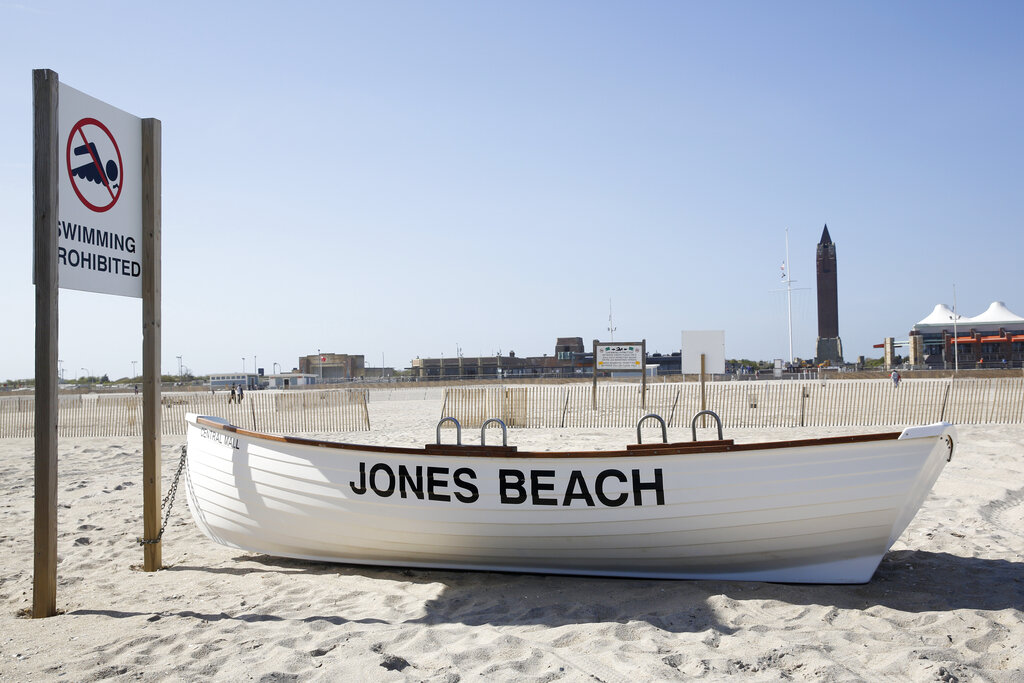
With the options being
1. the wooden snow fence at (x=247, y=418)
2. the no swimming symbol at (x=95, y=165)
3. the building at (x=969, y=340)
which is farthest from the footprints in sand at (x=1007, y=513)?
the building at (x=969, y=340)

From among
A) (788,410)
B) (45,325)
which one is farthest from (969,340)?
(45,325)

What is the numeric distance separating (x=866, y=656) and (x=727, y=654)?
2.31 feet

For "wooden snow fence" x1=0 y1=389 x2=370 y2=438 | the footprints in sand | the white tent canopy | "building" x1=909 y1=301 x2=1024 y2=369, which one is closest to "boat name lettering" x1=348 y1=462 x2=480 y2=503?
the footprints in sand

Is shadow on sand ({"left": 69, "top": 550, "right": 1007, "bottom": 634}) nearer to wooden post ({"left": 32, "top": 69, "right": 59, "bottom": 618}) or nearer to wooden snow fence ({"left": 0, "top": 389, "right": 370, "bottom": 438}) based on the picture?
wooden post ({"left": 32, "top": 69, "right": 59, "bottom": 618})

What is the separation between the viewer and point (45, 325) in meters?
4.50

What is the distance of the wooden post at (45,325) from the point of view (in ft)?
14.6

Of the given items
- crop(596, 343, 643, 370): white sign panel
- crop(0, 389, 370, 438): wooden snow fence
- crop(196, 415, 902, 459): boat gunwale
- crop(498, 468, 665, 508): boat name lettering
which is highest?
crop(596, 343, 643, 370): white sign panel

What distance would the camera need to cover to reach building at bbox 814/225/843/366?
99.4 meters

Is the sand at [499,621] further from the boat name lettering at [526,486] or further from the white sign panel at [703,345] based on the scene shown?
the white sign panel at [703,345]

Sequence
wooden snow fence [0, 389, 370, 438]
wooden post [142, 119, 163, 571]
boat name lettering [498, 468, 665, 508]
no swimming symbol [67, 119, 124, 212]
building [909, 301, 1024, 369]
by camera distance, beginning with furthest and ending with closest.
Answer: building [909, 301, 1024, 369], wooden snow fence [0, 389, 370, 438], wooden post [142, 119, 163, 571], no swimming symbol [67, 119, 124, 212], boat name lettering [498, 468, 665, 508]

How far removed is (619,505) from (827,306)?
111m

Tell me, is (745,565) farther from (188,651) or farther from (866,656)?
(188,651)

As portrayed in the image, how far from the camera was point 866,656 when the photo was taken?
352 cm

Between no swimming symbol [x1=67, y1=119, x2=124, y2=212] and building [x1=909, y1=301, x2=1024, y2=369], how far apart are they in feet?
213
